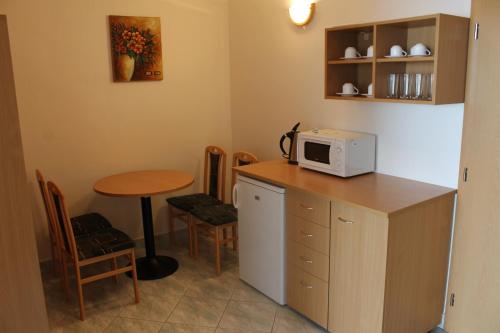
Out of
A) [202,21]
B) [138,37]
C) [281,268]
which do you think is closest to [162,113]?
[138,37]

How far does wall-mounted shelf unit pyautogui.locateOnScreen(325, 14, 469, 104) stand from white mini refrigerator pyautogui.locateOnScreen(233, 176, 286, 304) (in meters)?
0.85

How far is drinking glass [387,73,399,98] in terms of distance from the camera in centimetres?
276

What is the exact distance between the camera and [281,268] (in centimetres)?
307

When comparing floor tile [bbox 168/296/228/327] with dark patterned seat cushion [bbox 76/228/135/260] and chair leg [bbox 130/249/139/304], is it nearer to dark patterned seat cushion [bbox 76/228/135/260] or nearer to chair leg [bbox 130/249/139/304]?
chair leg [bbox 130/249/139/304]

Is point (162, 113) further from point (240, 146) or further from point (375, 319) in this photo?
point (375, 319)

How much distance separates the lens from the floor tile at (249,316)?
293cm

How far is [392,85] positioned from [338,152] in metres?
0.55

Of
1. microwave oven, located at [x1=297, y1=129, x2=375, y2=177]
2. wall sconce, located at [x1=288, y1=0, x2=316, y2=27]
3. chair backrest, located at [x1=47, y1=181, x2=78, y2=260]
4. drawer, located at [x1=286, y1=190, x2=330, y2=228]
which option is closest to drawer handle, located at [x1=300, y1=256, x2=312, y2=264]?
drawer, located at [x1=286, y1=190, x2=330, y2=228]

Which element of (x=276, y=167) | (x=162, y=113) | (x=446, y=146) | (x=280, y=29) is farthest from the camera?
(x=162, y=113)

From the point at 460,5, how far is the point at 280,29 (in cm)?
164

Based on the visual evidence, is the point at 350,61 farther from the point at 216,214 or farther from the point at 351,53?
the point at 216,214

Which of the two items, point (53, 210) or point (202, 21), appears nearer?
point (53, 210)

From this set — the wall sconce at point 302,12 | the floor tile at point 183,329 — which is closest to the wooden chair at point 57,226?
the floor tile at point 183,329

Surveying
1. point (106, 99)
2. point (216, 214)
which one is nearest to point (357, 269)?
point (216, 214)
